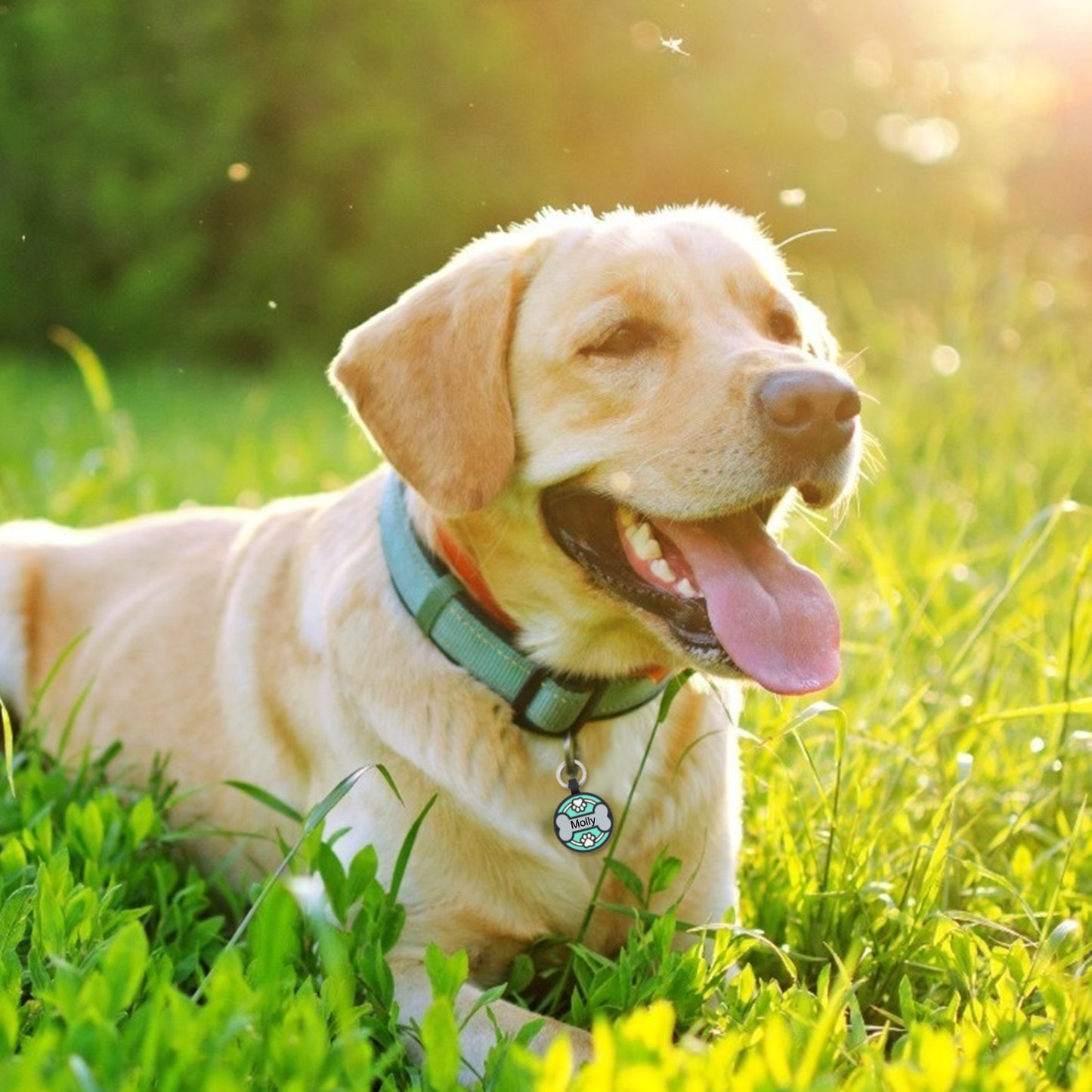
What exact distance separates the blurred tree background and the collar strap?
1288 cm

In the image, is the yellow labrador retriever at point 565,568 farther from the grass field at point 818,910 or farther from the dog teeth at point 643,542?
the grass field at point 818,910

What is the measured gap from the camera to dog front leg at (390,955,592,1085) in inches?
90.3

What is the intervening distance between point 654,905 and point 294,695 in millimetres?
840

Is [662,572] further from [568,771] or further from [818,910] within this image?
[818,910]

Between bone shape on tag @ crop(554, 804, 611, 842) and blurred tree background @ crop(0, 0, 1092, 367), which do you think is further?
blurred tree background @ crop(0, 0, 1092, 367)

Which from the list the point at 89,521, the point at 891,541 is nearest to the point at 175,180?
the point at 89,521

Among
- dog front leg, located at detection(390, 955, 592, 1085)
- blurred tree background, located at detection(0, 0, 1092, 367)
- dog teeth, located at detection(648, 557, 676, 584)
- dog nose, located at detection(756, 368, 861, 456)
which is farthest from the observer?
blurred tree background, located at detection(0, 0, 1092, 367)

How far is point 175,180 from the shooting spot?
15867mm

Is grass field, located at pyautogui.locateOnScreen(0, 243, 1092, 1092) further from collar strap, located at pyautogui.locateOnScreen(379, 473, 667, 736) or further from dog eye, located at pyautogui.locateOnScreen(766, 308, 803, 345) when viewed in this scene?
dog eye, located at pyautogui.locateOnScreen(766, 308, 803, 345)

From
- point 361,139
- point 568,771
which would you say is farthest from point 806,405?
point 361,139

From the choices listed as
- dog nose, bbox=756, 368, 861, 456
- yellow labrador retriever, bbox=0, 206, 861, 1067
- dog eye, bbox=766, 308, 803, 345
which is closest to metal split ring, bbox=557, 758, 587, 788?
yellow labrador retriever, bbox=0, 206, 861, 1067

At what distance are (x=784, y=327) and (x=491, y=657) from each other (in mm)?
909

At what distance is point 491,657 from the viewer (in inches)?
108

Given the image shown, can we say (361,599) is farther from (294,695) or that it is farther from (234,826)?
(234,826)
